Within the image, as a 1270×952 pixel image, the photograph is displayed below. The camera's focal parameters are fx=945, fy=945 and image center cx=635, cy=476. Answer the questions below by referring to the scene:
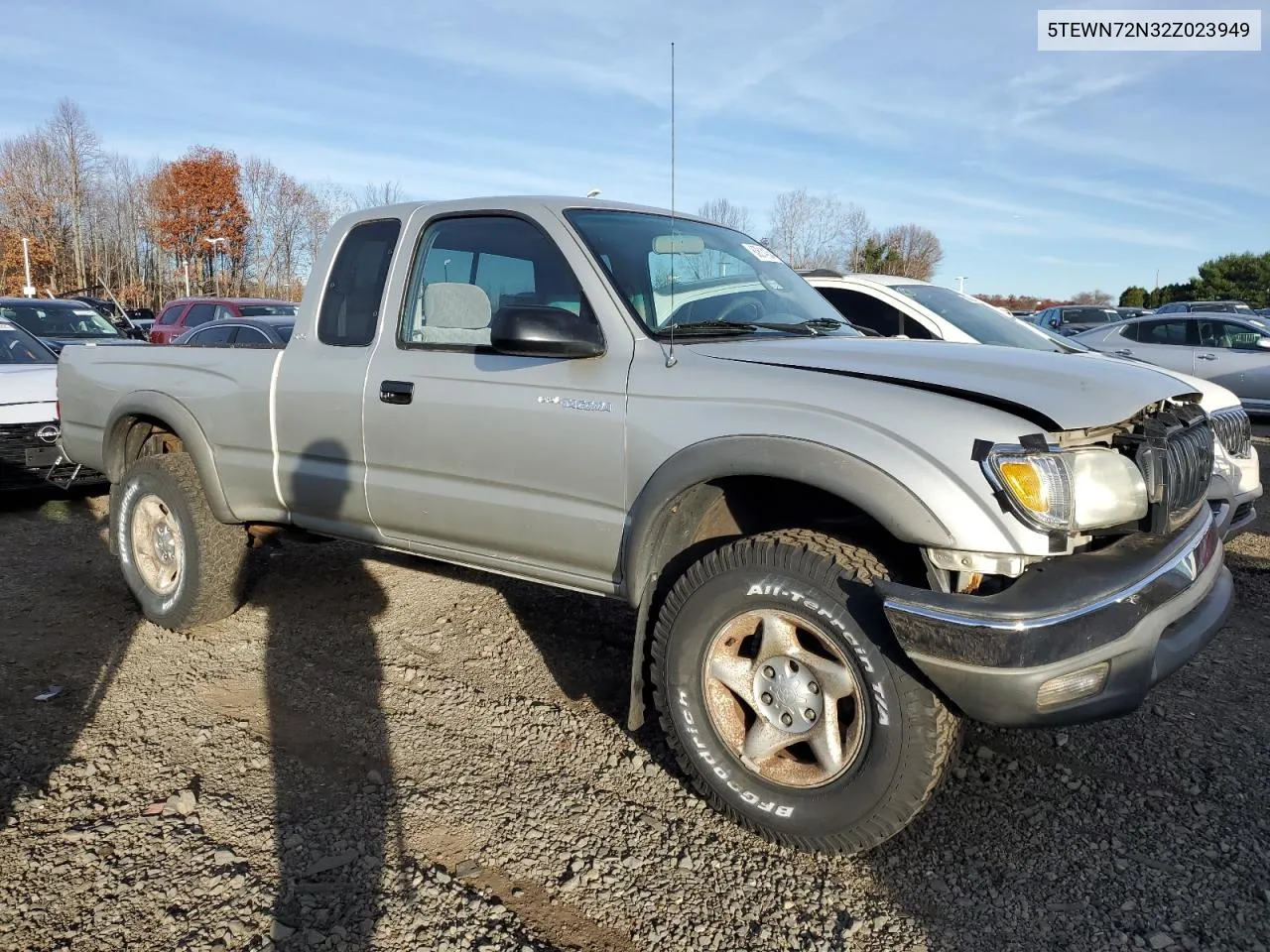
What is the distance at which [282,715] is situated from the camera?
3.81 metres

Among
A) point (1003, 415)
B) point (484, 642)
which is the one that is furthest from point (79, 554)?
point (1003, 415)

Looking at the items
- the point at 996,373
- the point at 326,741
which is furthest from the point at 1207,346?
the point at 326,741

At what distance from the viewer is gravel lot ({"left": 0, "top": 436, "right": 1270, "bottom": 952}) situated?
98.3 inches

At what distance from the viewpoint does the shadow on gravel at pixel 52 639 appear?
345cm

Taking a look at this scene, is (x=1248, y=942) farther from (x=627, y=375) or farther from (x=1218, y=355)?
(x=1218, y=355)

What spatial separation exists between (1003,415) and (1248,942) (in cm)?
145

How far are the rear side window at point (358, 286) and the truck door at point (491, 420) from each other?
0.56 feet

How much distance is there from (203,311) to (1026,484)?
53.1 feet

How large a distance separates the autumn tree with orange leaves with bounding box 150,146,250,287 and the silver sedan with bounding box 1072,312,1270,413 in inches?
2143

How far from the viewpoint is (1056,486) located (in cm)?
241

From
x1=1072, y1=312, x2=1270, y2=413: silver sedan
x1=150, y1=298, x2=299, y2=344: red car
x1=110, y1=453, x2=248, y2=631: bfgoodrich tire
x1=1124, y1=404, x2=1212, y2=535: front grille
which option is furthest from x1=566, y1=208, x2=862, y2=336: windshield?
x1=150, y1=298, x2=299, y2=344: red car

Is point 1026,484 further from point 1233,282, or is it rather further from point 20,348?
point 1233,282

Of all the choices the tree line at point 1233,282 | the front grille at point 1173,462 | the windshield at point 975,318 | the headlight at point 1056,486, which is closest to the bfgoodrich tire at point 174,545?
the headlight at point 1056,486

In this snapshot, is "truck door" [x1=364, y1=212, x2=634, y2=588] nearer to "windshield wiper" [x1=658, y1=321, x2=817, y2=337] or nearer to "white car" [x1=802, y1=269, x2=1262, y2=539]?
"windshield wiper" [x1=658, y1=321, x2=817, y2=337]
